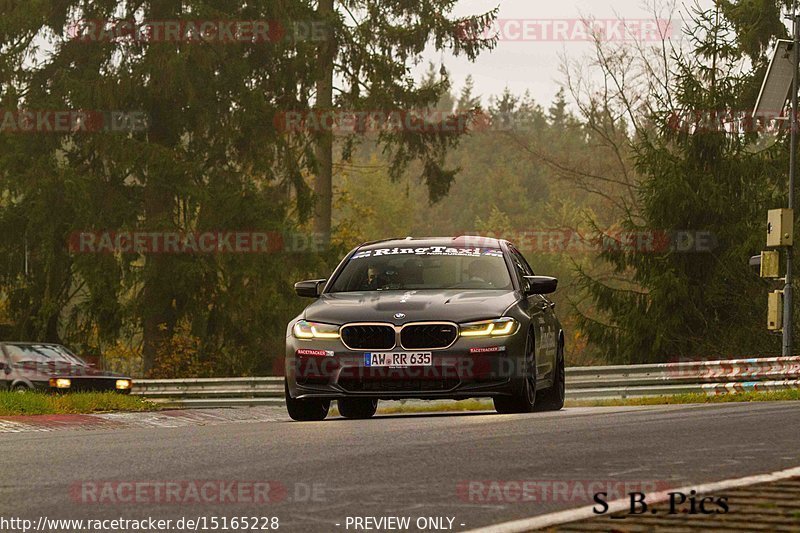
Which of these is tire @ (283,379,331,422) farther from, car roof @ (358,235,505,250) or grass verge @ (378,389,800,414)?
grass verge @ (378,389,800,414)

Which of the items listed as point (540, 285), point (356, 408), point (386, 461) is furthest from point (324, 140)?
point (386, 461)

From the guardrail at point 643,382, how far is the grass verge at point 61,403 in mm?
7514

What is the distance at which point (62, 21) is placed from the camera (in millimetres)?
38625

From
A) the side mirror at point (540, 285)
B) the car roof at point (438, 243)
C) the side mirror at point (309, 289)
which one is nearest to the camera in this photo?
the side mirror at point (540, 285)

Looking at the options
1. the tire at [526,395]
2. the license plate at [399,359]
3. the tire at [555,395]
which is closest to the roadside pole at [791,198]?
the tire at [555,395]

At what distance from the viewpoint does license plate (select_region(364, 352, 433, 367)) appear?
41.3 ft

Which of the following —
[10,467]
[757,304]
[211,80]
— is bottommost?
[757,304]

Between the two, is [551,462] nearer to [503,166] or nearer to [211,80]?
[211,80]

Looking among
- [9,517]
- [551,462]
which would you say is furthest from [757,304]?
[9,517]

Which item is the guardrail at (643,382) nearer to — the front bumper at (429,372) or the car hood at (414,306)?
the car hood at (414,306)

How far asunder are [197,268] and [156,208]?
7.27 feet

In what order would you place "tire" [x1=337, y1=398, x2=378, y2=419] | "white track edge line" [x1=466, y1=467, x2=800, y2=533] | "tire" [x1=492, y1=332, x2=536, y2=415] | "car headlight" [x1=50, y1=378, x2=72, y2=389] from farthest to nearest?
1. "car headlight" [x1=50, y1=378, x2=72, y2=389]
2. "tire" [x1=337, y1=398, x2=378, y2=419]
3. "tire" [x1=492, y1=332, x2=536, y2=415]
4. "white track edge line" [x1=466, y1=467, x2=800, y2=533]

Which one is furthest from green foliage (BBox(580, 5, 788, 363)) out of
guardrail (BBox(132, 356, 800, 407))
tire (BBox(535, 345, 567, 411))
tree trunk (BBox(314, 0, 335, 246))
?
tire (BBox(535, 345, 567, 411))

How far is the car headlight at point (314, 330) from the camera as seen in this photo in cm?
1282
